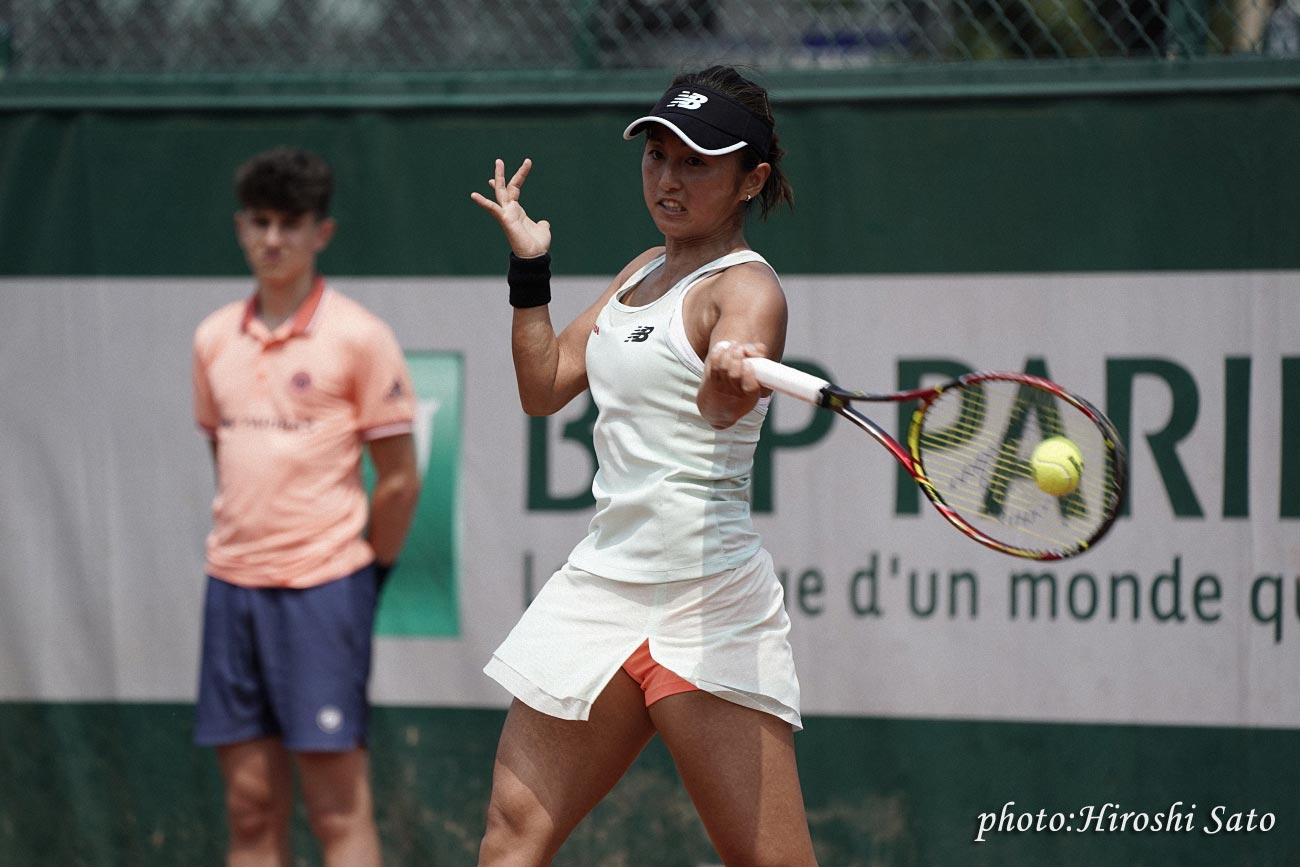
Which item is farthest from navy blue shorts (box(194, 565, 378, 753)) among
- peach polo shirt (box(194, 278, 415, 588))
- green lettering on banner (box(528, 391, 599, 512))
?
green lettering on banner (box(528, 391, 599, 512))

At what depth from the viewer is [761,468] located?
3.68 meters

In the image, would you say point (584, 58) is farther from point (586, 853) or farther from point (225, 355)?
point (586, 853)

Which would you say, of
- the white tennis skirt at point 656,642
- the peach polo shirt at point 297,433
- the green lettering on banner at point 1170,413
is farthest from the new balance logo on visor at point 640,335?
the green lettering on banner at point 1170,413

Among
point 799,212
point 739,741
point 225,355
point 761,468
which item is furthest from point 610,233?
point 739,741

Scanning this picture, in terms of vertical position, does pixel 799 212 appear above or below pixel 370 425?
above

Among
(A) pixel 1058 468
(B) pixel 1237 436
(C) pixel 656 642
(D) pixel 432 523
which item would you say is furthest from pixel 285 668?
(B) pixel 1237 436

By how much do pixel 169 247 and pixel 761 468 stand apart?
1.66 metres

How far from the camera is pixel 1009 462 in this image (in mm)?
2965

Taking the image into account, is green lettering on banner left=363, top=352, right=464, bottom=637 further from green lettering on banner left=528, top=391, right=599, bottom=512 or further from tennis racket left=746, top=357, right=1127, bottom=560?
tennis racket left=746, top=357, right=1127, bottom=560

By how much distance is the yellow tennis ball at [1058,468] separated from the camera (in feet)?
7.19

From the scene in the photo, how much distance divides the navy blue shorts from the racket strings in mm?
1371

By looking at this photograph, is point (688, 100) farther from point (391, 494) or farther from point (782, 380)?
point (391, 494)

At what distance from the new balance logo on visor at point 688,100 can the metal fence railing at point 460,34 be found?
5.01 ft

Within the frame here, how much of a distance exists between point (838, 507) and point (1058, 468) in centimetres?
144
